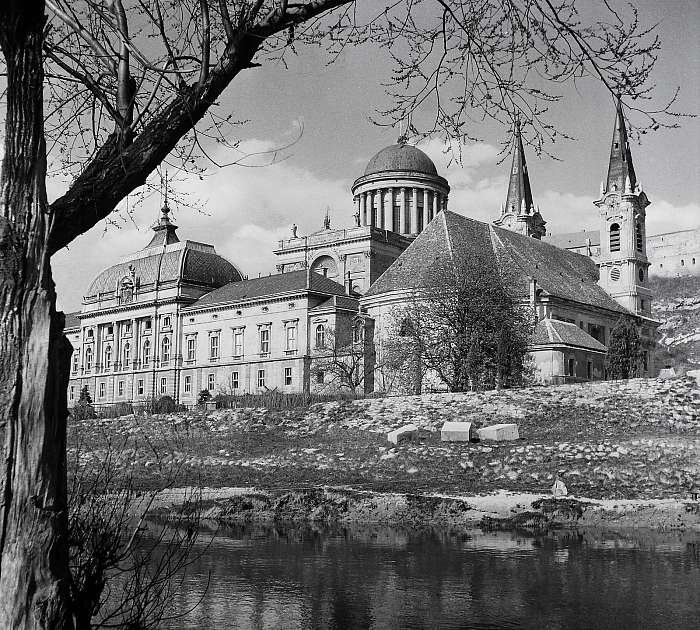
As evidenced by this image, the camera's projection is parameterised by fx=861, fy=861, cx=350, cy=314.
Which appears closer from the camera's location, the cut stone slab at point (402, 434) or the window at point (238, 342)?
the cut stone slab at point (402, 434)

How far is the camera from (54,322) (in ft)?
15.8

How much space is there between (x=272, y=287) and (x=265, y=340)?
4.34 metres

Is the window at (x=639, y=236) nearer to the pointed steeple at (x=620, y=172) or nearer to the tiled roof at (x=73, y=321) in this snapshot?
the pointed steeple at (x=620, y=172)

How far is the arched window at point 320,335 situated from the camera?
6291 centimetres

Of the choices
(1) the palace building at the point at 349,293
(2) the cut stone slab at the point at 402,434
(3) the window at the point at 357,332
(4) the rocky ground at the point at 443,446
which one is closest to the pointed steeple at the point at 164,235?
(1) the palace building at the point at 349,293

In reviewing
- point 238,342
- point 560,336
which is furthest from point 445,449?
point 238,342

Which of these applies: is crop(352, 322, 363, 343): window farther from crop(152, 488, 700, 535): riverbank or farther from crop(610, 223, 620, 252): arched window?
crop(152, 488, 700, 535): riverbank

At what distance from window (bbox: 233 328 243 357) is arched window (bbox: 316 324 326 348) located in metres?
8.28

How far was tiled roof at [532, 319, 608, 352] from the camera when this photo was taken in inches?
2071

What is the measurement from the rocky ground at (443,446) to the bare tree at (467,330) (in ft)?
45.3

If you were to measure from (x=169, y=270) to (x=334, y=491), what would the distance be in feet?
213

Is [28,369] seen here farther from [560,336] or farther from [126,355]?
[126,355]

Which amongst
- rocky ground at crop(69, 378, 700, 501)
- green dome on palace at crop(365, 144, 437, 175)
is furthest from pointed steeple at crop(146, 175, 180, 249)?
rocky ground at crop(69, 378, 700, 501)

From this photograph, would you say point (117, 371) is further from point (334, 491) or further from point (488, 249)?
point (334, 491)
